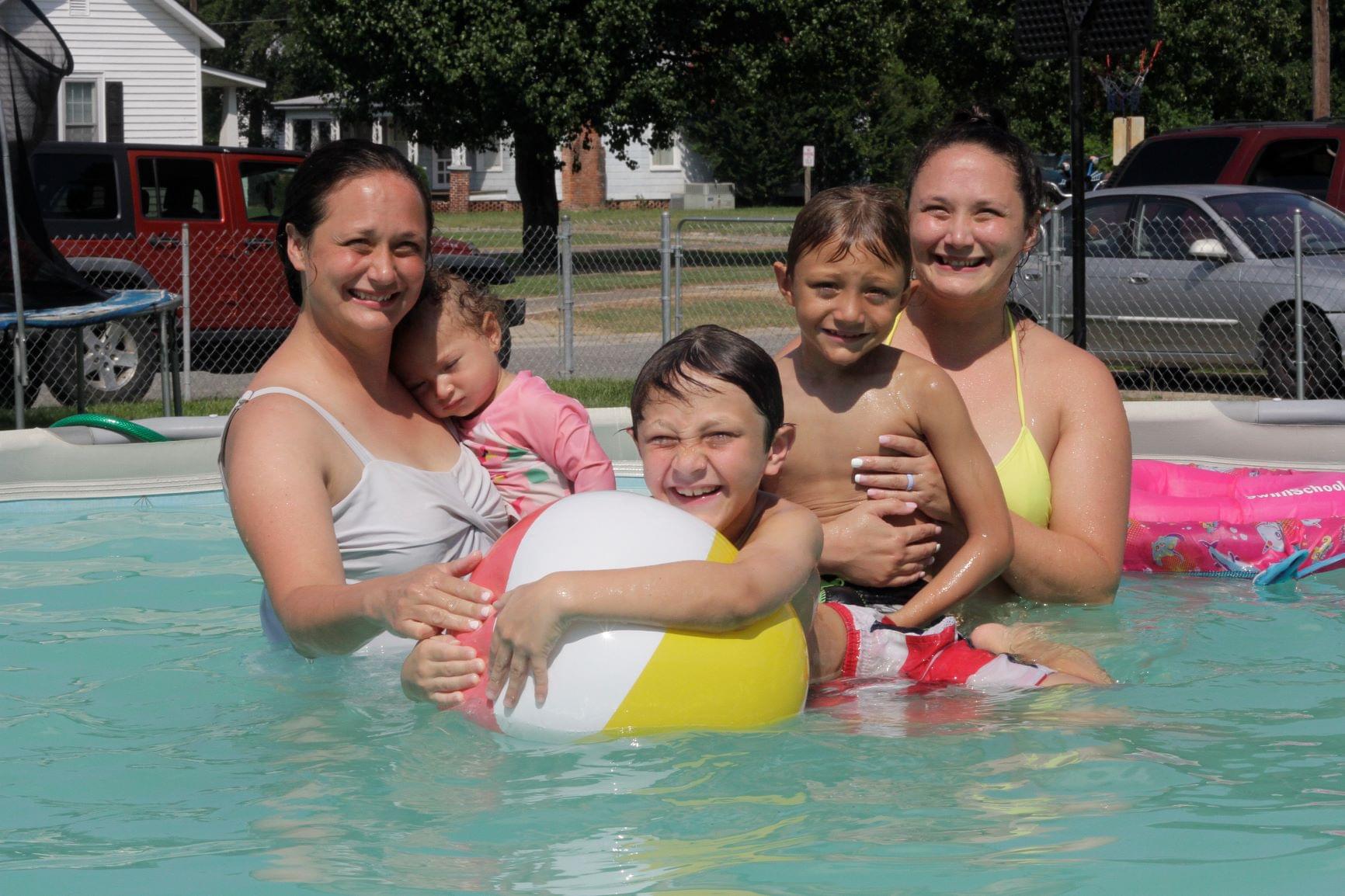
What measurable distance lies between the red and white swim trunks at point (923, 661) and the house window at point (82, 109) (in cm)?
2715

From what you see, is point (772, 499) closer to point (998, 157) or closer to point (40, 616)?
point (998, 157)

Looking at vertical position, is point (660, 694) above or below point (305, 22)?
below

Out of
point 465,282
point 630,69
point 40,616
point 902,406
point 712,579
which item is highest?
point 630,69

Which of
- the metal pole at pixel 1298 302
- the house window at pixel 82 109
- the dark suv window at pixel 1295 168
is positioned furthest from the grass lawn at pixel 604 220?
the metal pole at pixel 1298 302

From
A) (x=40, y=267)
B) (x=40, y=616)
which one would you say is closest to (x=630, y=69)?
(x=40, y=267)

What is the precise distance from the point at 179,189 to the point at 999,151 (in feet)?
35.2

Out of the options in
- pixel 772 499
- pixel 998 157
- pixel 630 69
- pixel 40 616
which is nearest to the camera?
pixel 772 499

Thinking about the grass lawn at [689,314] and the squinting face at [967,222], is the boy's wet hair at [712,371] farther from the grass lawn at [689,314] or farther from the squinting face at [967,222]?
the grass lawn at [689,314]

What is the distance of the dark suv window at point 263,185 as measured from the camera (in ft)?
44.9

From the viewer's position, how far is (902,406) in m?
3.98

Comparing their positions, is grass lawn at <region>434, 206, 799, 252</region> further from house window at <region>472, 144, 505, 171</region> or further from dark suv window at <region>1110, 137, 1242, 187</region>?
dark suv window at <region>1110, 137, 1242, 187</region>

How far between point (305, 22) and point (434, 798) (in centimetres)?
2443

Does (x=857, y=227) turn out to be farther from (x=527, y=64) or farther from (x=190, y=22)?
(x=190, y=22)

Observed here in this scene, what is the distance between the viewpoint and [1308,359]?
11211 mm
